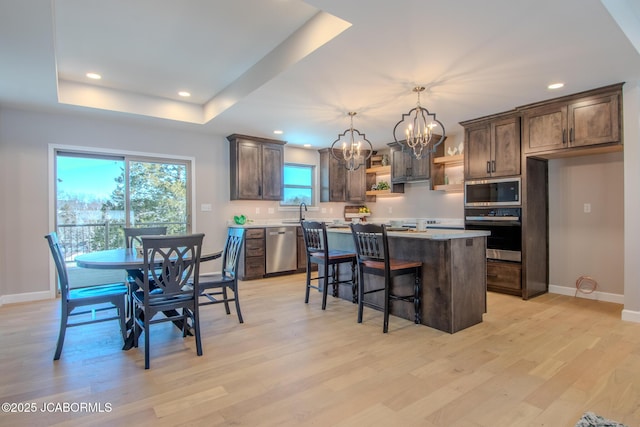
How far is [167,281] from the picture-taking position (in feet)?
8.15

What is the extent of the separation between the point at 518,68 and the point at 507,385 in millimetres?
2673

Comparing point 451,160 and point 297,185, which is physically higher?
point 451,160

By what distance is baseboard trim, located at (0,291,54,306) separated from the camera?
412 cm

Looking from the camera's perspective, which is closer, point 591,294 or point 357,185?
point 591,294

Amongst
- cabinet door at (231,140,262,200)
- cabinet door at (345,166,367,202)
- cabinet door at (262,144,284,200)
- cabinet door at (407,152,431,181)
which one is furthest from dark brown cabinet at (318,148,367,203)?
cabinet door at (231,140,262,200)

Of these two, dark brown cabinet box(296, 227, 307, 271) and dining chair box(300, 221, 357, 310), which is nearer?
dining chair box(300, 221, 357, 310)

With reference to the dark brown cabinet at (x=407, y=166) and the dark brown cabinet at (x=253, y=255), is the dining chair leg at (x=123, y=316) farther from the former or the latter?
the dark brown cabinet at (x=407, y=166)

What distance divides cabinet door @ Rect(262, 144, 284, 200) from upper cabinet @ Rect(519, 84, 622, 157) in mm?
3827

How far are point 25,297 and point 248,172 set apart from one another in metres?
3.44

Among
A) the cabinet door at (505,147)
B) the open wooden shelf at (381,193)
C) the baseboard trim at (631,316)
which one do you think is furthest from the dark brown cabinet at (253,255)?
the baseboard trim at (631,316)

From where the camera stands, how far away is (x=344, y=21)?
242cm

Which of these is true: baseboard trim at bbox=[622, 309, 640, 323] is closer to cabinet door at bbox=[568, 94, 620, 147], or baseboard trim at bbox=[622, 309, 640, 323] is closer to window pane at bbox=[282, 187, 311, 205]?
cabinet door at bbox=[568, 94, 620, 147]

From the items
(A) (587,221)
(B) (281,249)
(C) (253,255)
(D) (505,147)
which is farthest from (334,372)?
(A) (587,221)

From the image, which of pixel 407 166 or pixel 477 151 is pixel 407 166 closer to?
pixel 407 166
